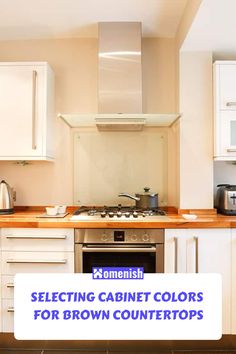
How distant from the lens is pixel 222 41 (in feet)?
7.26

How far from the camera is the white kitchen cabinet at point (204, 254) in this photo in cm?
202

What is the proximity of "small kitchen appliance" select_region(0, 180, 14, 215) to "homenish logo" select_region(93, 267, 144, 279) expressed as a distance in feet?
2.87

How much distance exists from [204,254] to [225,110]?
42.9 inches

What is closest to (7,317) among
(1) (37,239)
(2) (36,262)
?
(2) (36,262)

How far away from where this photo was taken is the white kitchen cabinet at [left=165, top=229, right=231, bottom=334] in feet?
6.61

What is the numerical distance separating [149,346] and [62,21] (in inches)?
94.5

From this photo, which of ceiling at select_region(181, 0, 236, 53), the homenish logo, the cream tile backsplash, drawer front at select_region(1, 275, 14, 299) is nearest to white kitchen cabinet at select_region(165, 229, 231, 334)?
the homenish logo

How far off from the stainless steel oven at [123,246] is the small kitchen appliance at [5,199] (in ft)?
2.27

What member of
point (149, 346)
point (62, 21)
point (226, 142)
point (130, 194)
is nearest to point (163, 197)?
point (130, 194)

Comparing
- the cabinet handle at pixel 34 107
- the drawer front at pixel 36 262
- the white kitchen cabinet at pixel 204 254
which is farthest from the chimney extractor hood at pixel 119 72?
the drawer front at pixel 36 262

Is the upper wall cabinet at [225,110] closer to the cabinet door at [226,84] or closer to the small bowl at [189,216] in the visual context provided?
the cabinet door at [226,84]

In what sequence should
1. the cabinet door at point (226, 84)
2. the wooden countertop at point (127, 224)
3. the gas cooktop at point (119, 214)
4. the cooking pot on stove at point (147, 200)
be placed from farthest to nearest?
the cooking pot on stove at point (147, 200), the cabinet door at point (226, 84), the gas cooktop at point (119, 214), the wooden countertop at point (127, 224)

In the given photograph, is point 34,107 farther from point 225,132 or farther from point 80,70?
point 225,132

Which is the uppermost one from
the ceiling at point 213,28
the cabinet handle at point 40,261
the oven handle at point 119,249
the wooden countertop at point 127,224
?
the ceiling at point 213,28
